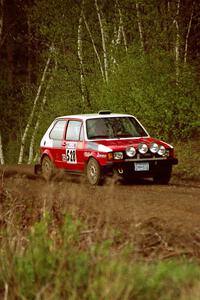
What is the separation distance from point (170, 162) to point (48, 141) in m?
3.40

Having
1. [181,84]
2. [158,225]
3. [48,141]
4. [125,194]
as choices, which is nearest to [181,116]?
[181,84]

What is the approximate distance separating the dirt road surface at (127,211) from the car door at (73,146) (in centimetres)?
96

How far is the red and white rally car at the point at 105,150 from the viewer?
19047 mm

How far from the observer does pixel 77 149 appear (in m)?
20.1

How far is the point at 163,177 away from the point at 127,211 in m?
5.82

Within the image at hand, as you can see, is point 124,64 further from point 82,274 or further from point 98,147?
point 82,274

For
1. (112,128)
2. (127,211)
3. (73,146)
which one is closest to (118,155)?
→ (112,128)

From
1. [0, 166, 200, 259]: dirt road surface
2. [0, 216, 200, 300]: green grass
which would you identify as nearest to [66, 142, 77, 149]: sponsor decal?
[0, 166, 200, 259]: dirt road surface

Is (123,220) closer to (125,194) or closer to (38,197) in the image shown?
(38,197)

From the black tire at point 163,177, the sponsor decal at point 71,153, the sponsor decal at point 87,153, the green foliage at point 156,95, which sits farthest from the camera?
the green foliage at point 156,95

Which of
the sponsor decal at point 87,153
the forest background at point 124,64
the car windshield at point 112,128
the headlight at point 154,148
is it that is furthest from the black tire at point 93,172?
the forest background at point 124,64

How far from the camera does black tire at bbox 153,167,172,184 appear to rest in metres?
19.8

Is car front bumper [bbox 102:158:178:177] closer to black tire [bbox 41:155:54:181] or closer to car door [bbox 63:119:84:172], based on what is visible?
car door [bbox 63:119:84:172]

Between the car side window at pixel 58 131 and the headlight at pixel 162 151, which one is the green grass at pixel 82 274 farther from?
the car side window at pixel 58 131
